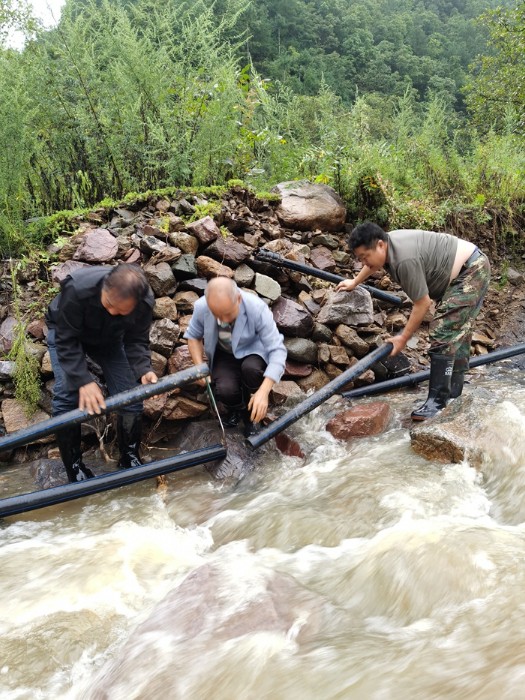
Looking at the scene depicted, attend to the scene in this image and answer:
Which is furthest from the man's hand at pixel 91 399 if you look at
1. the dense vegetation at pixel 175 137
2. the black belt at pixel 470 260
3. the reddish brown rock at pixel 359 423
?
the black belt at pixel 470 260

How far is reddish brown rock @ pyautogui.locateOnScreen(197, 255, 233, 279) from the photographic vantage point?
Result: 4797 mm

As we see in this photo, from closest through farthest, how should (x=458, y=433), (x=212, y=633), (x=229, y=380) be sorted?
1. (x=212, y=633)
2. (x=458, y=433)
3. (x=229, y=380)

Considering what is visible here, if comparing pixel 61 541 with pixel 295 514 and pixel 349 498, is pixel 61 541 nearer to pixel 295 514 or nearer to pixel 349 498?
pixel 295 514

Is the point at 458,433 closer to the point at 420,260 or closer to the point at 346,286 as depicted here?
the point at 420,260

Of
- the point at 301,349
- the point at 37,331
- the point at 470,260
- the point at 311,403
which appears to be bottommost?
the point at 311,403

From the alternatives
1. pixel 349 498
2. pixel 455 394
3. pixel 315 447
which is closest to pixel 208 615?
pixel 349 498

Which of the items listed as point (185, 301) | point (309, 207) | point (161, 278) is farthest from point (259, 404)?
point (309, 207)

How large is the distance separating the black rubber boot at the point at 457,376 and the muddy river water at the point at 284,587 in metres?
0.59

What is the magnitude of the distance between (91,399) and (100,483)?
56 centimetres

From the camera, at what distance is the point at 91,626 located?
7.41 feet

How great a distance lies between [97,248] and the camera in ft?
15.5

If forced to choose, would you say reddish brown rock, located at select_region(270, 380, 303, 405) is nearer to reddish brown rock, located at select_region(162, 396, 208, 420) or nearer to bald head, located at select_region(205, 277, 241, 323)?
reddish brown rock, located at select_region(162, 396, 208, 420)

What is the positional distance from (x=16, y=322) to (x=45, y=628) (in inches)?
115

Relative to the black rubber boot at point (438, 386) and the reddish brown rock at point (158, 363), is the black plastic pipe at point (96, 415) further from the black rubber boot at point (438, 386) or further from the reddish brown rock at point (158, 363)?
the black rubber boot at point (438, 386)
